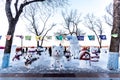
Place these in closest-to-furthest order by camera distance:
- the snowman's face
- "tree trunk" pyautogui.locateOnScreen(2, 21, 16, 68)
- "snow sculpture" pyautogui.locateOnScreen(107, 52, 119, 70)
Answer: the snowman's face, "snow sculpture" pyautogui.locateOnScreen(107, 52, 119, 70), "tree trunk" pyautogui.locateOnScreen(2, 21, 16, 68)

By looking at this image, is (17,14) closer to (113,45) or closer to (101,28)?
(113,45)

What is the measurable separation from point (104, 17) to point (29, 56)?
44.5 m

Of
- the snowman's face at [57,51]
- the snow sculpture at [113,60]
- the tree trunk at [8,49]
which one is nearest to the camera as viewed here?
the snowman's face at [57,51]

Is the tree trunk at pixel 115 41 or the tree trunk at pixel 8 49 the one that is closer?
the tree trunk at pixel 115 41

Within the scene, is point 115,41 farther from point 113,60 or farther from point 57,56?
point 57,56

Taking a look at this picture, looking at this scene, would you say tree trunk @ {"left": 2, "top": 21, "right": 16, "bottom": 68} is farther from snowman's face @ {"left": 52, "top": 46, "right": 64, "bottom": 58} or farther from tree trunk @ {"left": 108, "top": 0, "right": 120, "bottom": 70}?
tree trunk @ {"left": 108, "top": 0, "right": 120, "bottom": 70}

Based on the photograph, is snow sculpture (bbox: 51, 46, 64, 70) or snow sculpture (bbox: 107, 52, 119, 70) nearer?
snow sculpture (bbox: 51, 46, 64, 70)

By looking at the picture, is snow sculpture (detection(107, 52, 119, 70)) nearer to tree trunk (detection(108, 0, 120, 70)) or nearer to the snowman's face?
tree trunk (detection(108, 0, 120, 70))

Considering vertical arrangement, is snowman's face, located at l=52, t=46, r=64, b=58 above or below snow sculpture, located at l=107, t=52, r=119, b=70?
above

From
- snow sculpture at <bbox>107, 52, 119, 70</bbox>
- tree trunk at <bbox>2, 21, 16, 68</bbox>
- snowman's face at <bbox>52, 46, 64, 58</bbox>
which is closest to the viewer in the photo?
snowman's face at <bbox>52, 46, 64, 58</bbox>

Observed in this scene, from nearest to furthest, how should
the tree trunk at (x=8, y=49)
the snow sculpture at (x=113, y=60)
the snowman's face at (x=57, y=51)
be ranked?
the snowman's face at (x=57, y=51) < the snow sculpture at (x=113, y=60) < the tree trunk at (x=8, y=49)

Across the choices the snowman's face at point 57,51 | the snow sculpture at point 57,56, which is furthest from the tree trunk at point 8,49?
the snowman's face at point 57,51

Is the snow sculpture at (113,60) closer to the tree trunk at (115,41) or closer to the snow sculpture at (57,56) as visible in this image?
the tree trunk at (115,41)

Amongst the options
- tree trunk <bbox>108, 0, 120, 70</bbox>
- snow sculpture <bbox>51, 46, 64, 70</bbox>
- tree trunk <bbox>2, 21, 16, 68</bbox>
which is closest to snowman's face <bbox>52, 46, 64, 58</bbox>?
snow sculpture <bbox>51, 46, 64, 70</bbox>
